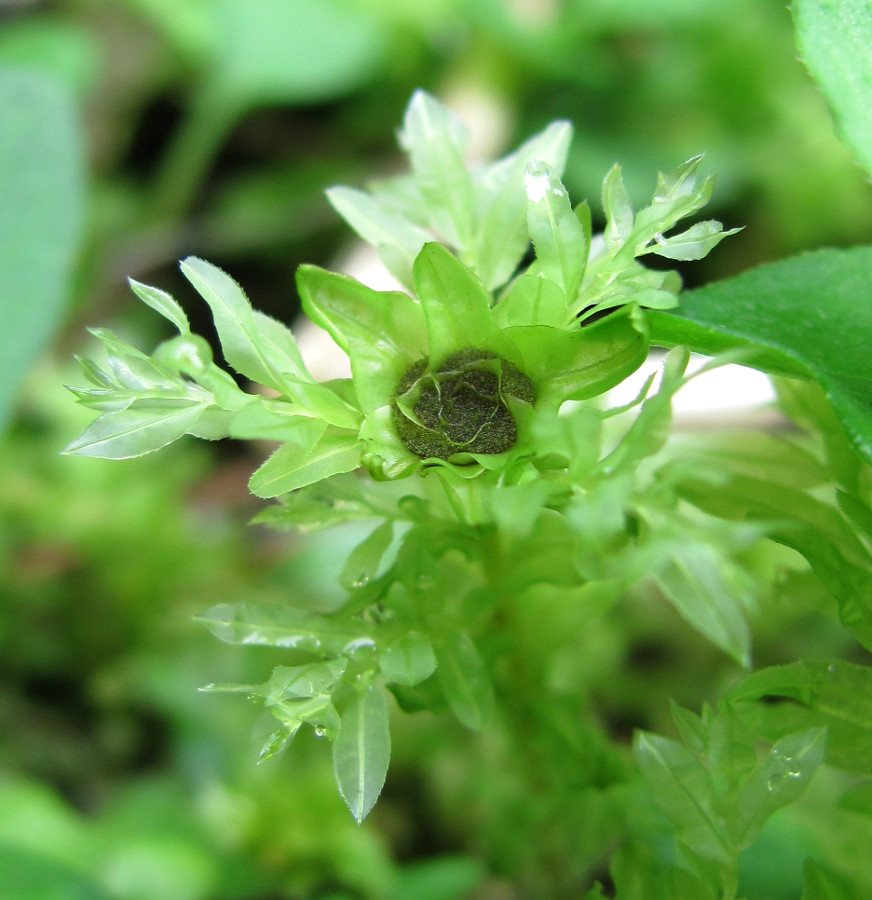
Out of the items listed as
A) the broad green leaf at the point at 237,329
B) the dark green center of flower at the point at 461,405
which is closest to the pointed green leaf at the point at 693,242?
the dark green center of flower at the point at 461,405

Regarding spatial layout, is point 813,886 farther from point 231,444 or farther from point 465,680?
point 231,444

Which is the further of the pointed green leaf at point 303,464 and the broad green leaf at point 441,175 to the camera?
the broad green leaf at point 441,175

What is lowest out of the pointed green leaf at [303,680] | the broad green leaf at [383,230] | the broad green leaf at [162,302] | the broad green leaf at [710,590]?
the pointed green leaf at [303,680]

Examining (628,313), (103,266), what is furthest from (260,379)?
(103,266)

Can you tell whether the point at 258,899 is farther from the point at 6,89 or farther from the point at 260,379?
the point at 6,89

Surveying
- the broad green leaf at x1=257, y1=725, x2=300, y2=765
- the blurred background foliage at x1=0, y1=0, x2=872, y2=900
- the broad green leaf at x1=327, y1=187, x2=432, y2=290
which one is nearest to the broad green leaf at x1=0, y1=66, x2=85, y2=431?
the blurred background foliage at x1=0, y1=0, x2=872, y2=900

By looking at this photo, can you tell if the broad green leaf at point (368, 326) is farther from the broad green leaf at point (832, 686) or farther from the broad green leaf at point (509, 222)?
the broad green leaf at point (832, 686)
